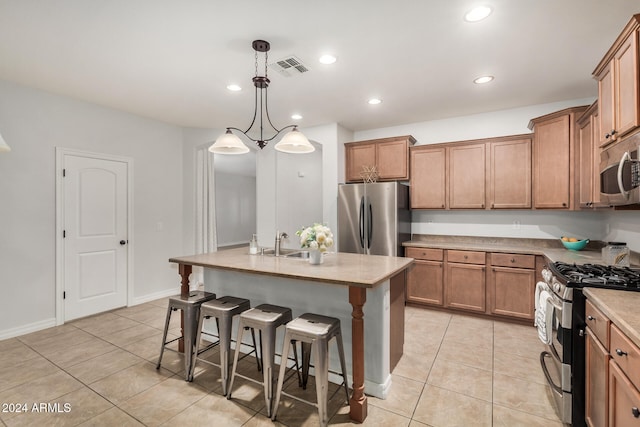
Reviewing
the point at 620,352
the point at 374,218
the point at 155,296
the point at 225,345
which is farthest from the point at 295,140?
the point at 155,296

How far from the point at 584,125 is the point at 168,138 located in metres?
5.36

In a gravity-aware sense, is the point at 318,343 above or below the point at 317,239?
below

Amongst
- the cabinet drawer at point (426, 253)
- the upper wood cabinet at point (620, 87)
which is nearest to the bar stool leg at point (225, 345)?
the cabinet drawer at point (426, 253)

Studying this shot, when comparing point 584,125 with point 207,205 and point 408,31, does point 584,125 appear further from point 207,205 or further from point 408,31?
point 207,205

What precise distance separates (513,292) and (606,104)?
87.2 inches

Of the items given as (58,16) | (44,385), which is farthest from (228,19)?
(44,385)

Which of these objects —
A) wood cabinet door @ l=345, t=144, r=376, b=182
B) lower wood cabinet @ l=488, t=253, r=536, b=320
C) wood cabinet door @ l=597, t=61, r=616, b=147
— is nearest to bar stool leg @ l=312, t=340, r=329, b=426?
wood cabinet door @ l=597, t=61, r=616, b=147

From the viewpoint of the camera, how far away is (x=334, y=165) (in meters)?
4.64

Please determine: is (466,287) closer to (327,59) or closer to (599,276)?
(599,276)

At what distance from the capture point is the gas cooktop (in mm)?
1868

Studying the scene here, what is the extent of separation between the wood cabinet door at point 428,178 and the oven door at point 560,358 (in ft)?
7.44

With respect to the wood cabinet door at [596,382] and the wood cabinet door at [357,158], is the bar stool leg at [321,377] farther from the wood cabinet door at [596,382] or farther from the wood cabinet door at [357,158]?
the wood cabinet door at [357,158]

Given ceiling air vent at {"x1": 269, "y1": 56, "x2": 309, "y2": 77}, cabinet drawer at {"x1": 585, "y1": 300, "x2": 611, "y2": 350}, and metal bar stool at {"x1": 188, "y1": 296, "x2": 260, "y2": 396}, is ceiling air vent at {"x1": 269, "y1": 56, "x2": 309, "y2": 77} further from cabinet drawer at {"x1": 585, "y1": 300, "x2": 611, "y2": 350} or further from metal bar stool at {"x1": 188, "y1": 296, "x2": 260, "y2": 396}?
cabinet drawer at {"x1": 585, "y1": 300, "x2": 611, "y2": 350}

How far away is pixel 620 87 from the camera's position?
200cm
